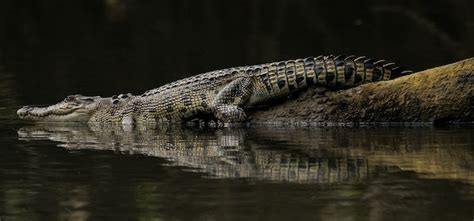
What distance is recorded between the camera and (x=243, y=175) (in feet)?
25.1

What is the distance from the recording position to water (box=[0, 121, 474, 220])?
20.5 ft

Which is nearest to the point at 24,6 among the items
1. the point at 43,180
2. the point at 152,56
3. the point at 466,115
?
the point at 152,56

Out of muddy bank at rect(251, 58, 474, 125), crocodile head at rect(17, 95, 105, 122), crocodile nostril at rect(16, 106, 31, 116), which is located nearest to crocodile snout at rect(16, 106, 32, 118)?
crocodile nostril at rect(16, 106, 31, 116)

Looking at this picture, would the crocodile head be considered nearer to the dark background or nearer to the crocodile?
the crocodile

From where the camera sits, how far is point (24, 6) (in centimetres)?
2975

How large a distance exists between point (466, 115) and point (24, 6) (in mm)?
20630

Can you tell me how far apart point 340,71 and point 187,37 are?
13.0 metres

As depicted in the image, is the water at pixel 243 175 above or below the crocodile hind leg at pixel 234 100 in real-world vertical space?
below

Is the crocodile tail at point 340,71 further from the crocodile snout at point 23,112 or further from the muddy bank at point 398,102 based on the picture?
the crocodile snout at point 23,112

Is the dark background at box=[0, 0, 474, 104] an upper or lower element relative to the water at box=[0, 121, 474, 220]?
upper

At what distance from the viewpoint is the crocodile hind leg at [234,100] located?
37.6 feet

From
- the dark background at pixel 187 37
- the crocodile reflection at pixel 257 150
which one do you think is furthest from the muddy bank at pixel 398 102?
the dark background at pixel 187 37

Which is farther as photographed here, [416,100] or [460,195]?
[416,100]

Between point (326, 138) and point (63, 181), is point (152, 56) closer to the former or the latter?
point (326, 138)
